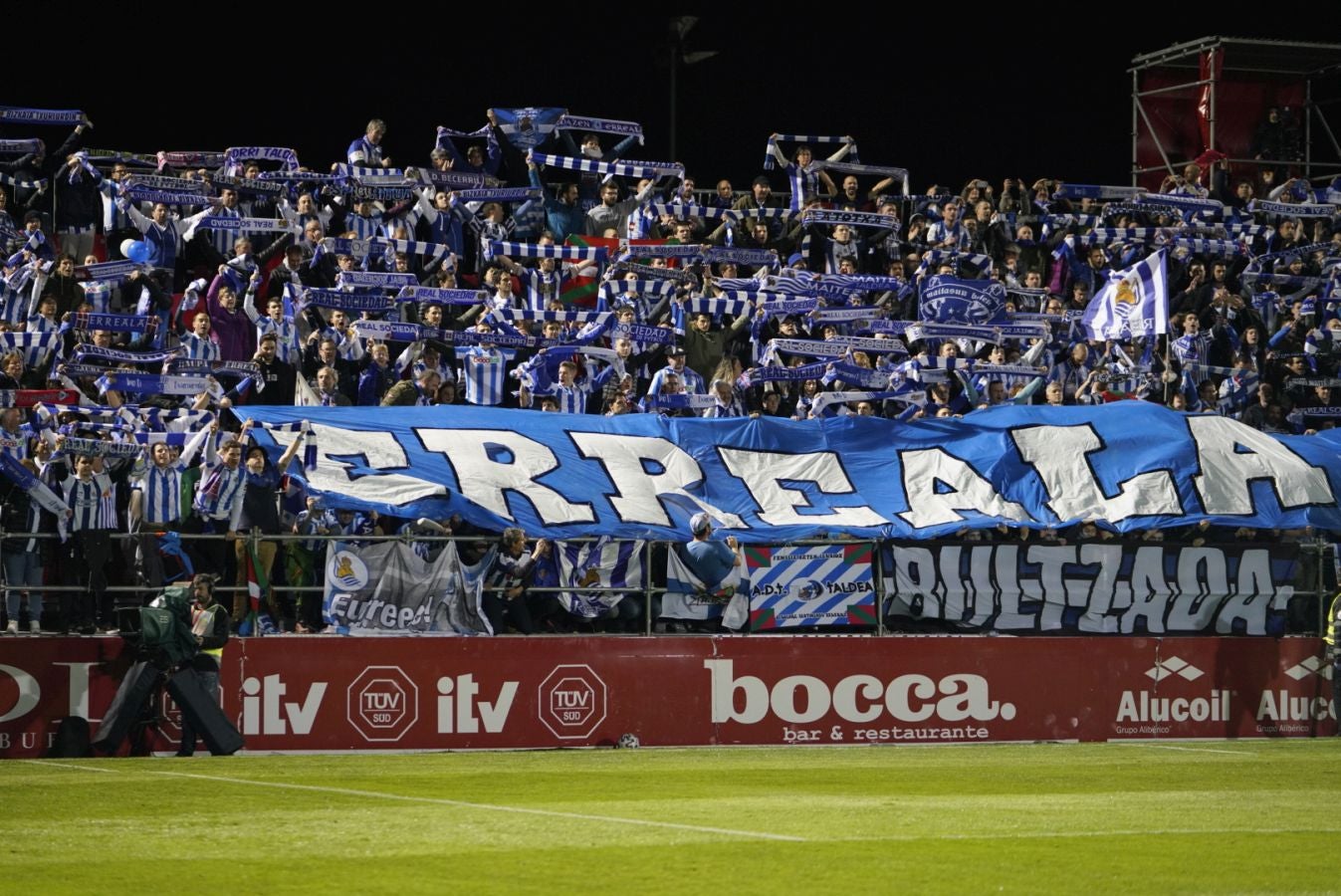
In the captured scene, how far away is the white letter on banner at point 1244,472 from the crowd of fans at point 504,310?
1803mm

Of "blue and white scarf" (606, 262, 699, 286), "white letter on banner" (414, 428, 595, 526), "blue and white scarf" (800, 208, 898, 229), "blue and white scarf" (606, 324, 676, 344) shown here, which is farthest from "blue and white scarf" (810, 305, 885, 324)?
"white letter on banner" (414, 428, 595, 526)

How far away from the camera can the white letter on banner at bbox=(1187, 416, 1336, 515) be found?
22.9 m

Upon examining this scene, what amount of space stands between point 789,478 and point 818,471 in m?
0.40

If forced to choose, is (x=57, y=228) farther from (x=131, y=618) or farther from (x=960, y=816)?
(x=960, y=816)

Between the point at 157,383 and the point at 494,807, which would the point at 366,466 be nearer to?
the point at 157,383

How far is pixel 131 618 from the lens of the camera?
56.6 feet

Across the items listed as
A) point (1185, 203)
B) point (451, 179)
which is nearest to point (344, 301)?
point (451, 179)

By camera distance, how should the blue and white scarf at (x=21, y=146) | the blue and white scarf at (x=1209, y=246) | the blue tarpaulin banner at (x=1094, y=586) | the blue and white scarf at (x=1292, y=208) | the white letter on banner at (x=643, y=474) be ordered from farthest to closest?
the blue and white scarf at (x=1292, y=208), the blue and white scarf at (x=1209, y=246), the blue and white scarf at (x=21, y=146), the white letter on banner at (x=643, y=474), the blue tarpaulin banner at (x=1094, y=586)

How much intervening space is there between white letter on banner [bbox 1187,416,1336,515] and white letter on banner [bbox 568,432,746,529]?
6.17 m

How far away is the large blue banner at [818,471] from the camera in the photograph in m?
20.3

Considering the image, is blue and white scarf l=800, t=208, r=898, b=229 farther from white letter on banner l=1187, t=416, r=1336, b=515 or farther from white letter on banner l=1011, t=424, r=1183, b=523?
white letter on banner l=1187, t=416, r=1336, b=515

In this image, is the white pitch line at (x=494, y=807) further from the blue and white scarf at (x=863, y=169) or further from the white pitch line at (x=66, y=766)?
the blue and white scarf at (x=863, y=169)

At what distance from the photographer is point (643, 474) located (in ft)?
70.0

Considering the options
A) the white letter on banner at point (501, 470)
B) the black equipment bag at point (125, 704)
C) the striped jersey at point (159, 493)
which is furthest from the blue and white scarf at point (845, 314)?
the black equipment bag at point (125, 704)
